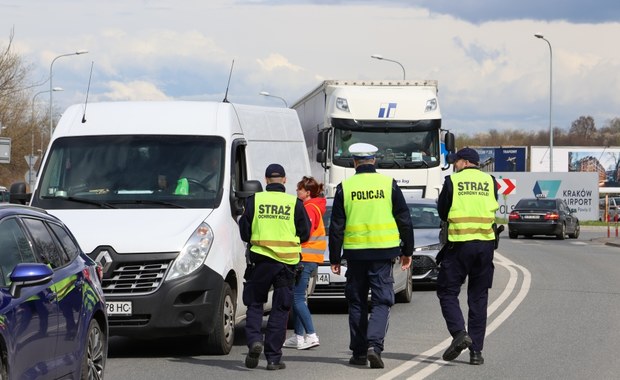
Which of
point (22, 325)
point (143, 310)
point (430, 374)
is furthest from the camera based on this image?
point (143, 310)

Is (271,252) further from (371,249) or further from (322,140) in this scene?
(322,140)

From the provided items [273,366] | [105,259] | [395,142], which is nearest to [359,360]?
[273,366]

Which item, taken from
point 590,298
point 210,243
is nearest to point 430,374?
point 210,243

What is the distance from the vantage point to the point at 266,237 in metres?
10.7

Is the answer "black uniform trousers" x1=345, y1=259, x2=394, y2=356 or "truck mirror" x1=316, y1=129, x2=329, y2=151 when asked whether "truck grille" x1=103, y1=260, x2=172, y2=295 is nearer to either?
"black uniform trousers" x1=345, y1=259, x2=394, y2=356

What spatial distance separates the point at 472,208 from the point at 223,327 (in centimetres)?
252

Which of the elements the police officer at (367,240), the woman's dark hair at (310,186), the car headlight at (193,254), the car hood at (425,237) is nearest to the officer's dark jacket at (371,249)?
the police officer at (367,240)

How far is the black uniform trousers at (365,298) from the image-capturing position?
1045 cm

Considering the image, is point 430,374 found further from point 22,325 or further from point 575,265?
point 575,265

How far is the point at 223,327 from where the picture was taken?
11.3 m

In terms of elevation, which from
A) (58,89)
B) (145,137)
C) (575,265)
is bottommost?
(575,265)

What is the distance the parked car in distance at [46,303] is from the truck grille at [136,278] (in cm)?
183

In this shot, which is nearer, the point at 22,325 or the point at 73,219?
the point at 22,325

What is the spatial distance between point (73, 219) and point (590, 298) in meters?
9.27
